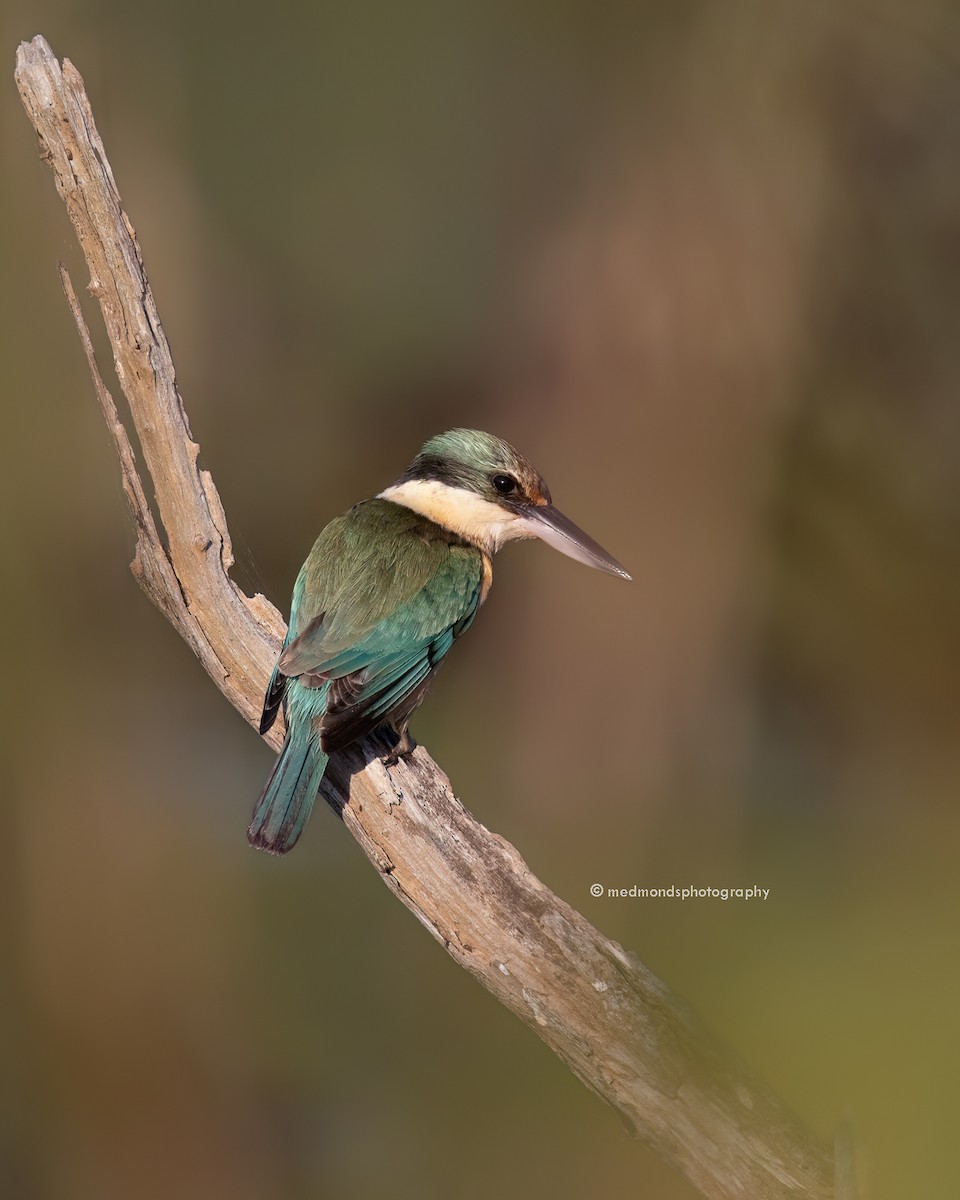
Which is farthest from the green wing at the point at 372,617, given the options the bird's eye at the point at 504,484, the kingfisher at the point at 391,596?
the bird's eye at the point at 504,484

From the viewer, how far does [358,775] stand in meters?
1.52

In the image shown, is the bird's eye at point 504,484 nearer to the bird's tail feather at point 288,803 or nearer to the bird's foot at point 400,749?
the bird's foot at point 400,749

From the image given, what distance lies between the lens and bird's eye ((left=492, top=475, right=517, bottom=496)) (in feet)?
6.14

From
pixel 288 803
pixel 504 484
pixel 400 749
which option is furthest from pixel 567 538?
pixel 288 803

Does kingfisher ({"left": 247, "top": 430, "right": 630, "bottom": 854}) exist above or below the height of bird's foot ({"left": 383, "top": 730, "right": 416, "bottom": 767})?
above

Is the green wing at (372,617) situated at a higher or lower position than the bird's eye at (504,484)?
lower

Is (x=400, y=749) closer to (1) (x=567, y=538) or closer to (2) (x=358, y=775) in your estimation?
(2) (x=358, y=775)

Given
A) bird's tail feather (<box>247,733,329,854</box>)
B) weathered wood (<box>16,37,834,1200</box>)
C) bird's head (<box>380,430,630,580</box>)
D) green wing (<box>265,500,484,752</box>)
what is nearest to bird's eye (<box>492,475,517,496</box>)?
bird's head (<box>380,430,630,580</box>)

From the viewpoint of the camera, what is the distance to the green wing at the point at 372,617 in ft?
4.94

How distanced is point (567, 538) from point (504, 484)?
14 centimetres

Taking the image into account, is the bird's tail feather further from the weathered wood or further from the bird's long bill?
the bird's long bill

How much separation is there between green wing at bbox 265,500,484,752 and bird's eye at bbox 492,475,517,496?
0.37ft

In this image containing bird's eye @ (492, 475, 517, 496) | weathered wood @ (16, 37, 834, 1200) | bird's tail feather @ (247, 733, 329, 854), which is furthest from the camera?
bird's eye @ (492, 475, 517, 496)

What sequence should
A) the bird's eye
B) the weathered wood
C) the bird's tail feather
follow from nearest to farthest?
→ the weathered wood < the bird's tail feather < the bird's eye
